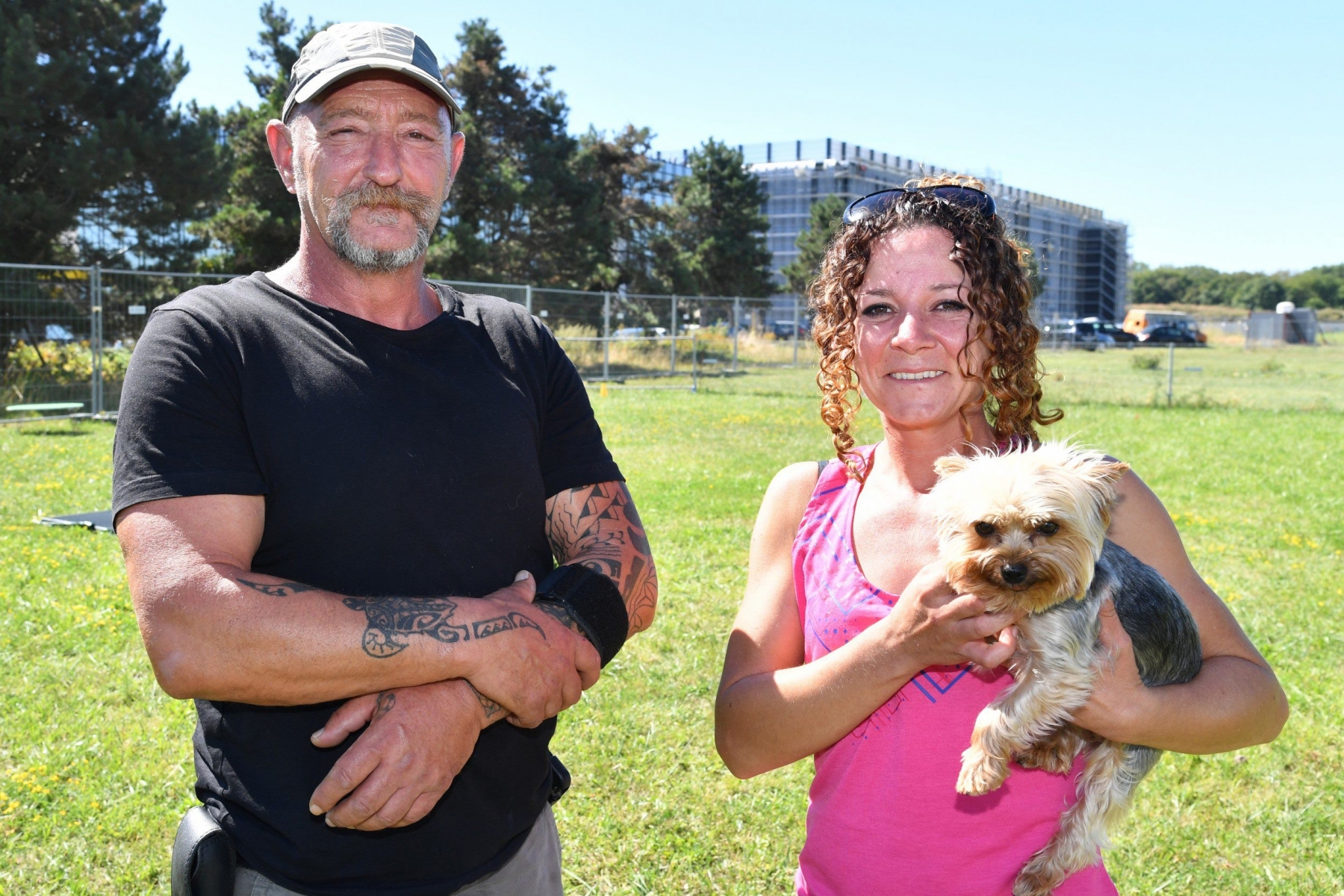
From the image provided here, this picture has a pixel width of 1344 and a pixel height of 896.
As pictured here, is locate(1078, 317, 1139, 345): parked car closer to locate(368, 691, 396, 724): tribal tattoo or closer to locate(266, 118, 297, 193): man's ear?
locate(266, 118, 297, 193): man's ear

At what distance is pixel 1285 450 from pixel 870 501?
660 inches

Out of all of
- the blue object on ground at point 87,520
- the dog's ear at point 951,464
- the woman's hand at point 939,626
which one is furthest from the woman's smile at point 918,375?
the blue object on ground at point 87,520

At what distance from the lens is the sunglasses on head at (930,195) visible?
2293 millimetres

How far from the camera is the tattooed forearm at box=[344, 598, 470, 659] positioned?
6.26ft

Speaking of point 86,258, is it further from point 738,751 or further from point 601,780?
point 738,751

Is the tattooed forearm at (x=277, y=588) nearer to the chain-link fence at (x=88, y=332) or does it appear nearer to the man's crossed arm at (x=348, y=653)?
the man's crossed arm at (x=348, y=653)

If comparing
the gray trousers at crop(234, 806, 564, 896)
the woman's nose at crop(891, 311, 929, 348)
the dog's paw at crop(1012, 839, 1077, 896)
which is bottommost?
the gray trousers at crop(234, 806, 564, 896)

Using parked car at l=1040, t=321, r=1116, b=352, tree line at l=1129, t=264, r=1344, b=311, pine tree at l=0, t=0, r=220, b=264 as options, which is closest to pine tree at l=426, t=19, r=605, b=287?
pine tree at l=0, t=0, r=220, b=264

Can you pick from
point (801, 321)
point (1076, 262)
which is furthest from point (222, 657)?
point (1076, 262)

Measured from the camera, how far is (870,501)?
240 centimetres

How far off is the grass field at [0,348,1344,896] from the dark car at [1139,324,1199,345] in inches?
2341

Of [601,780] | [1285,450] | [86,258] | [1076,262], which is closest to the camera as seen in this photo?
[601,780]

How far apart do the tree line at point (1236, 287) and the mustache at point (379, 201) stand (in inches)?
5846

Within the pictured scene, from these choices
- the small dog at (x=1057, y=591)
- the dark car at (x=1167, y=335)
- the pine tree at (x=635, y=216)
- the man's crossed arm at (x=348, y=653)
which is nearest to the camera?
the man's crossed arm at (x=348, y=653)
